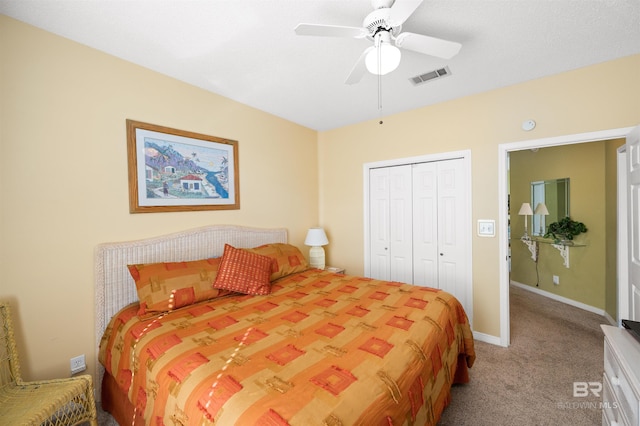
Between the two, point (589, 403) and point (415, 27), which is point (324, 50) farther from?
point (589, 403)

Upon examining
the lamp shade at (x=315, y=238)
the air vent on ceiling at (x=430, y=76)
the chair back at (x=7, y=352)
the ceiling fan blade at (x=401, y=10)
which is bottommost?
the chair back at (x=7, y=352)

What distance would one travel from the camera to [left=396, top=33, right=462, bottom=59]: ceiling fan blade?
1507 millimetres

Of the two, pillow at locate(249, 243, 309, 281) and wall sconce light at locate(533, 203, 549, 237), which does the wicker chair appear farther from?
wall sconce light at locate(533, 203, 549, 237)

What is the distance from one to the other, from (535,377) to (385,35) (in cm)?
287

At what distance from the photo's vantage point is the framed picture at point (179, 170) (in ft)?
7.30

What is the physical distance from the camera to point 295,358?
1316 millimetres

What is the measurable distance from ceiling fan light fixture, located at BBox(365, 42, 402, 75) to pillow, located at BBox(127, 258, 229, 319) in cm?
199

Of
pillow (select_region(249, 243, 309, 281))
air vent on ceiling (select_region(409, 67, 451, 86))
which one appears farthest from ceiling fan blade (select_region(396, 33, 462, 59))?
pillow (select_region(249, 243, 309, 281))

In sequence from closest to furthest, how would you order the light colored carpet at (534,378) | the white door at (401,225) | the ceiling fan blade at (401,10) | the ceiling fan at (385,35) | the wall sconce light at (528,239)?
the ceiling fan blade at (401,10) < the ceiling fan at (385,35) < the light colored carpet at (534,378) < the white door at (401,225) < the wall sconce light at (528,239)

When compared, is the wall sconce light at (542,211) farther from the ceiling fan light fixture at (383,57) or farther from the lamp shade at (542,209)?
the ceiling fan light fixture at (383,57)

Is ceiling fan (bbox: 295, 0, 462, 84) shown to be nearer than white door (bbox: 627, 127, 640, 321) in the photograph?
Yes

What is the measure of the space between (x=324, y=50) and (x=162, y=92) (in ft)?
4.95

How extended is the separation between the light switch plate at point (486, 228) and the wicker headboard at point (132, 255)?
8.70ft

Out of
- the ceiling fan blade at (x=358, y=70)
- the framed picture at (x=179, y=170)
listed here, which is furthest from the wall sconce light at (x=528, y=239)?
the framed picture at (x=179, y=170)
